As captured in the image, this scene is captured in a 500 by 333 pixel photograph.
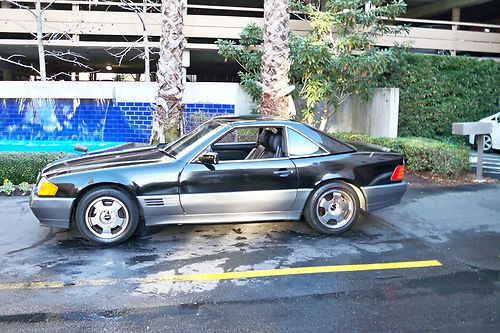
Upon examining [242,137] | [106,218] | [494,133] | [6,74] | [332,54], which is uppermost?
[6,74]

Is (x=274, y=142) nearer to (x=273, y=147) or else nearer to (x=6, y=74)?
(x=273, y=147)

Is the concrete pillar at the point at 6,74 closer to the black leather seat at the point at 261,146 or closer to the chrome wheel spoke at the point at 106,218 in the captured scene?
the black leather seat at the point at 261,146

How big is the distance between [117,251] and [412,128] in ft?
35.7

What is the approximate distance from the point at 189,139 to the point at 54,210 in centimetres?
178

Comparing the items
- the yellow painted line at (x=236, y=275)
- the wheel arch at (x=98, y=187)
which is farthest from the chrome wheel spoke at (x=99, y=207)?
the yellow painted line at (x=236, y=275)

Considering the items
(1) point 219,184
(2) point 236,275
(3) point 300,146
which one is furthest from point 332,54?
(2) point 236,275

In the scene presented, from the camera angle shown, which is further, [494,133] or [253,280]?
[494,133]

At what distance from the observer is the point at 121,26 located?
585 inches

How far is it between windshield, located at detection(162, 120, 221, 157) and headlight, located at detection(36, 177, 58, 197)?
1.36 m

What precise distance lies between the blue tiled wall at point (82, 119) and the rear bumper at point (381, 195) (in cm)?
→ 631

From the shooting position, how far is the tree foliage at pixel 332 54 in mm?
11016

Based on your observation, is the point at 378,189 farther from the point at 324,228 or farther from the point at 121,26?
the point at 121,26

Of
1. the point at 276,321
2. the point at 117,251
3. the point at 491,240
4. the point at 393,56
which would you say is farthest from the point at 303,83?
the point at 276,321

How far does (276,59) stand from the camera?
382 inches
